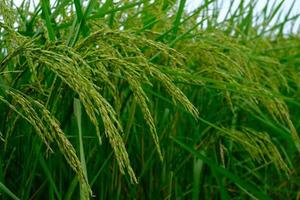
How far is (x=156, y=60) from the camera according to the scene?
2248mm

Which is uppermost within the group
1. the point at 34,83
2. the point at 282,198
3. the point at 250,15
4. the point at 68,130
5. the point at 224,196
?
the point at 250,15

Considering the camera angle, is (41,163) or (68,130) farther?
(68,130)

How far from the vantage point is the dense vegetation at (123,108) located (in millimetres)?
1200

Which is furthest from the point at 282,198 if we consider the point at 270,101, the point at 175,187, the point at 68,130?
the point at 68,130

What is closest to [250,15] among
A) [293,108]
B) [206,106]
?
[293,108]

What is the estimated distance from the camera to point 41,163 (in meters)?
1.55

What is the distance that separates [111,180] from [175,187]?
0.95 feet

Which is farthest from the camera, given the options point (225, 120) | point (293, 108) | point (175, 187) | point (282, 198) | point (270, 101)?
point (293, 108)

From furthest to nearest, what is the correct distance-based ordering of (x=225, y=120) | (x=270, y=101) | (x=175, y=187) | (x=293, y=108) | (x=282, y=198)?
1. (x=293, y=108)
2. (x=282, y=198)
3. (x=225, y=120)
4. (x=175, y=187)
5. (x=270, y=101)

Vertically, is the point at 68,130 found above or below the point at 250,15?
below

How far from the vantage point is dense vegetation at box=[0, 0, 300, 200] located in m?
1.20

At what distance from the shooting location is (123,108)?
1.88 metres

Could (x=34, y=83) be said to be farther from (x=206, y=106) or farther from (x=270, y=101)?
(x=206, y=106)

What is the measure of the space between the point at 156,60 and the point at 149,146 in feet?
1.22
